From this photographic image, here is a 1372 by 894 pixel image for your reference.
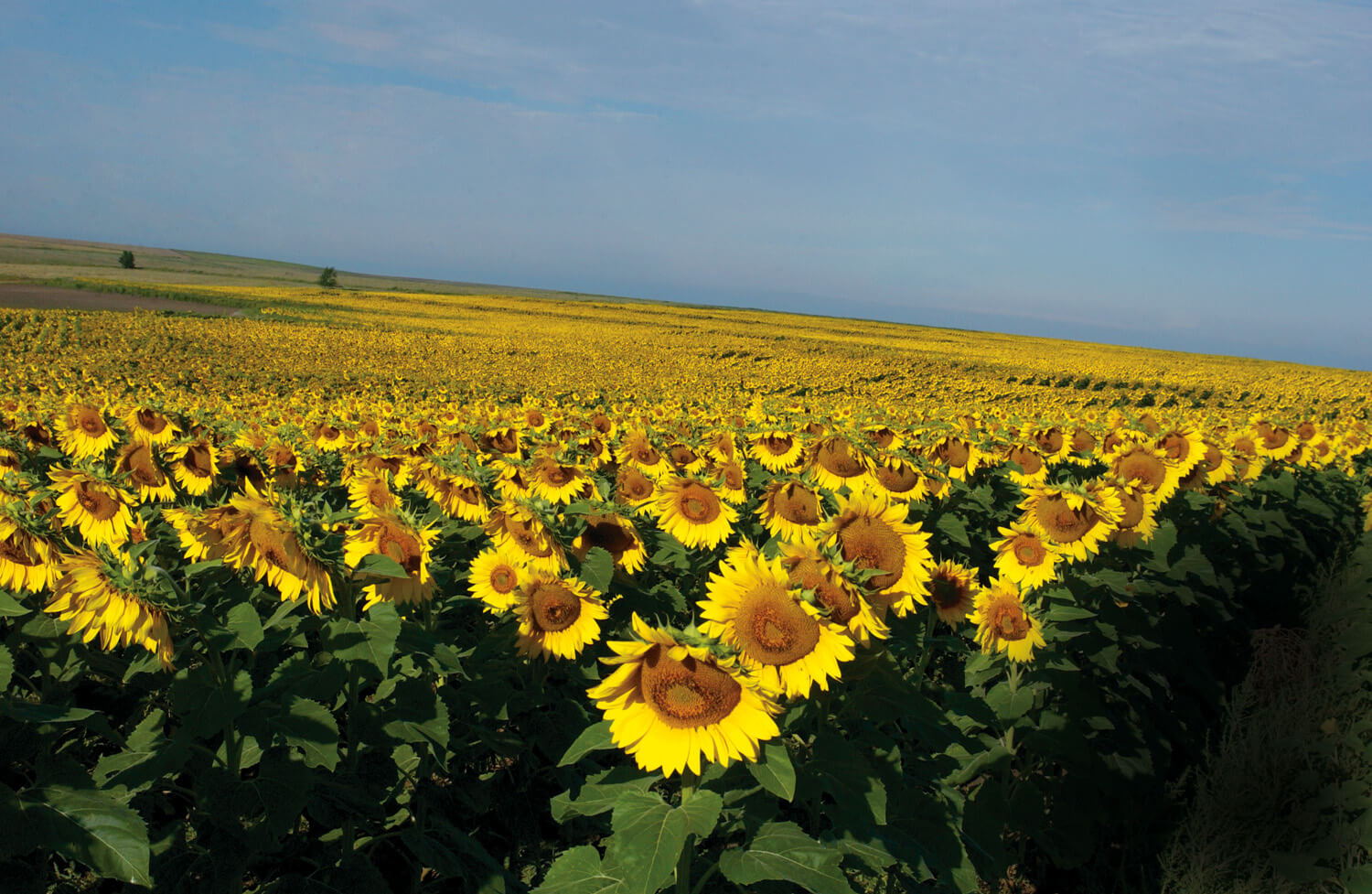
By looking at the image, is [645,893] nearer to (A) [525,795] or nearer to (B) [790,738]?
(B) [790,738]

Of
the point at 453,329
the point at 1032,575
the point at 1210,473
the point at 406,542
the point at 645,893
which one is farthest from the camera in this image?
the point at 453,329

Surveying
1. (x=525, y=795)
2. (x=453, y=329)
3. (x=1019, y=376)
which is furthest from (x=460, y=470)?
(x=453, y=329)

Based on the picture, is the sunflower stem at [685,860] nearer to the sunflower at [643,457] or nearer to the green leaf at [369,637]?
the green leaf at [369,637]

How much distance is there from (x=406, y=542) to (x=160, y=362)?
27658 mm

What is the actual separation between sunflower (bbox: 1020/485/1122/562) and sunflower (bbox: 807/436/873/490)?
1.02 m

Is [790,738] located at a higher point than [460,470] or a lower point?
lower

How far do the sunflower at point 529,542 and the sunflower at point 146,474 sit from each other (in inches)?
85.7

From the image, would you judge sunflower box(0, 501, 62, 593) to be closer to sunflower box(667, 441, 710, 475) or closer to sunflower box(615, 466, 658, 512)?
sunflower box(615, 466, 658, 512)

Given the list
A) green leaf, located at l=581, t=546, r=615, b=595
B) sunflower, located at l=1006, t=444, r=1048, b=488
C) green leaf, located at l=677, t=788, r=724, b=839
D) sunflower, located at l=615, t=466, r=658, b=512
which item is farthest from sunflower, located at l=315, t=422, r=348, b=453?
sunflower, located at l=1006, t=444, r=1048, b=488

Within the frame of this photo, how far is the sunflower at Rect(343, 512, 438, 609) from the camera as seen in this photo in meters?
2.80

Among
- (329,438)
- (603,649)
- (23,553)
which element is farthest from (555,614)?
(329,438)

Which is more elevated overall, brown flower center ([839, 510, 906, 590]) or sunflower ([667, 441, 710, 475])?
brown flower center ([839, 510, 906, 590])

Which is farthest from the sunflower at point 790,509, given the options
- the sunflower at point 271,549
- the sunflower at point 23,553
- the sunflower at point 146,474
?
the sunflower at point 146,474

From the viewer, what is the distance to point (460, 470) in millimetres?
4188
